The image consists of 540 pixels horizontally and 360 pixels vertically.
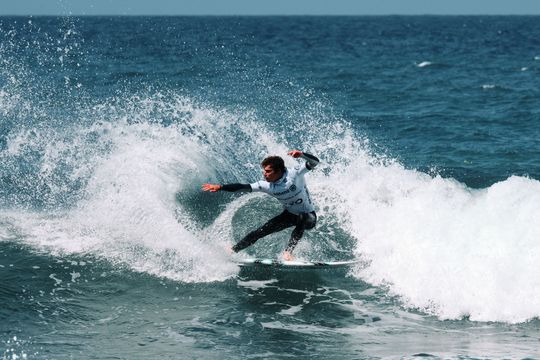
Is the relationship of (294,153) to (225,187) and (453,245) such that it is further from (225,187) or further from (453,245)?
(453,245)

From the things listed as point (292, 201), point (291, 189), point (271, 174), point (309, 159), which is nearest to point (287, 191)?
point (291, 189)

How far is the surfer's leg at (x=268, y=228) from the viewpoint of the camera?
1229 cm

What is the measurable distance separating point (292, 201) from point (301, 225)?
0.46 meters

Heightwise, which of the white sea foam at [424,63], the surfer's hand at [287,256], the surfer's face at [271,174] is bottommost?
the surfer's hand at [287,256]

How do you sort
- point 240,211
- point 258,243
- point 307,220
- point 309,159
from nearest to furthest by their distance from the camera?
point 309,159 < point 307,220 < point 258,243 < point 240,211

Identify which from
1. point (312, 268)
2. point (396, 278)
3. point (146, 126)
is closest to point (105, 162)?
point (146, 126)

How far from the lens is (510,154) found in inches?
827

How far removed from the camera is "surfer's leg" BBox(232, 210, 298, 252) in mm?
12289

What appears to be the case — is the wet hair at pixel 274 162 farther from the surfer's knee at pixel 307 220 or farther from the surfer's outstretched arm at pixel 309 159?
the surfer's knee at pixel 307 220

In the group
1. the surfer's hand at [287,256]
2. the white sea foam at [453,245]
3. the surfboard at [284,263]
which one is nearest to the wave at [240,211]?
the white sea foam at [453,245]

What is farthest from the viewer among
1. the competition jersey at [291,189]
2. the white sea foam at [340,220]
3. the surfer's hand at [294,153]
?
the competition jersey at [291,189]

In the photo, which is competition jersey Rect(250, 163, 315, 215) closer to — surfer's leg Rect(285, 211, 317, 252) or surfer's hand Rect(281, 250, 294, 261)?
surfer's leg Rect(285, 211, 317, 252)

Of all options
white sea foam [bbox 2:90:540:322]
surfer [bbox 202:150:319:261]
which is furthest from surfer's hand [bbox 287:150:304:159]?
white sea foam [bbox 2:90:540:322]

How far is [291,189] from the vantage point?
11844 millimetres
